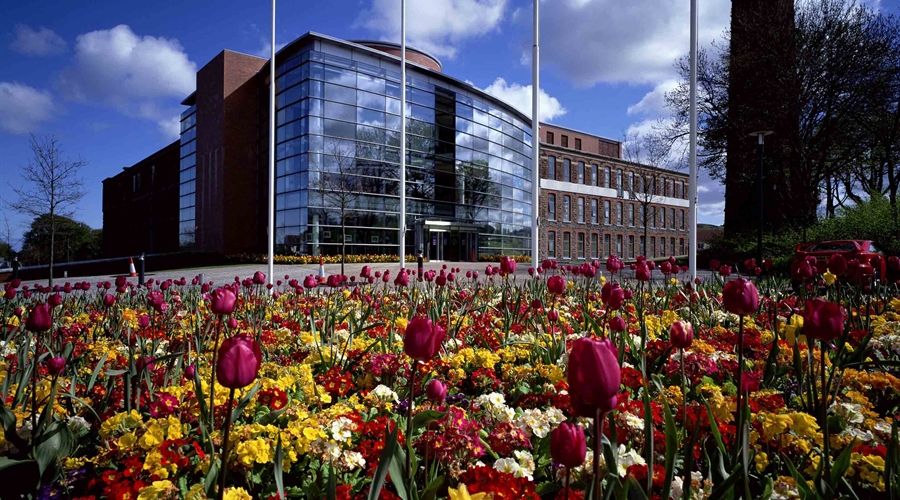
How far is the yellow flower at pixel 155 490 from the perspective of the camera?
1.27 meters

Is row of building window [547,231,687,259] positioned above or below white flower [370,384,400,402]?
above

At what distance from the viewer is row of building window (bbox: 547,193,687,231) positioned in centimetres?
4675

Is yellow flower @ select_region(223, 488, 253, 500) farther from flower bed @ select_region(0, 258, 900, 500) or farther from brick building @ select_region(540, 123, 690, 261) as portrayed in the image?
brick building @ select_region(540, 123, 690, 261)

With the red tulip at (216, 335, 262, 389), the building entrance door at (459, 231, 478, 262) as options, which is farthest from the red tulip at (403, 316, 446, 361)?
the building entrance door at (459, 231, 478, 262)

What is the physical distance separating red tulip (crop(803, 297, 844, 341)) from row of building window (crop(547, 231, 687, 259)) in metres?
42.7

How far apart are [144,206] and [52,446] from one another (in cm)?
5935

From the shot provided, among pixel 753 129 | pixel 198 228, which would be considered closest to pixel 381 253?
pixel 198 228

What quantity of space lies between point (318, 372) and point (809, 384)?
2449mm

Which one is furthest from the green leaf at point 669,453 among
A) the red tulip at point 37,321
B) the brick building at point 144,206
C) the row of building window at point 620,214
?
the brick building at point 144,206

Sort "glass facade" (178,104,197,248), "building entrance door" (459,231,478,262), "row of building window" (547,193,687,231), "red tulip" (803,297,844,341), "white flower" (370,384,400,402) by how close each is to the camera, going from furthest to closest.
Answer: "row of building window" (547,193,687,231)
"glass facade" (178,104,197,248)
"building entrance door" (459,231,478,262)
"white flower" (370,384,400,402)
"red tulip" (803,297,844,341)

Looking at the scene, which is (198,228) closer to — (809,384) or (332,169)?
(332,169)

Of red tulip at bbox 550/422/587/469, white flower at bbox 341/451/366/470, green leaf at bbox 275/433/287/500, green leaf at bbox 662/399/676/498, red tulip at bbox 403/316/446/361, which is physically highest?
red tulip at bbox 403/316/446/361

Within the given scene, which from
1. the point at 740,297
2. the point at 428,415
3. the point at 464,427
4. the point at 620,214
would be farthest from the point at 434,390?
the point at 620,214

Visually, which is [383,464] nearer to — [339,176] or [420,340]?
[420,340]
